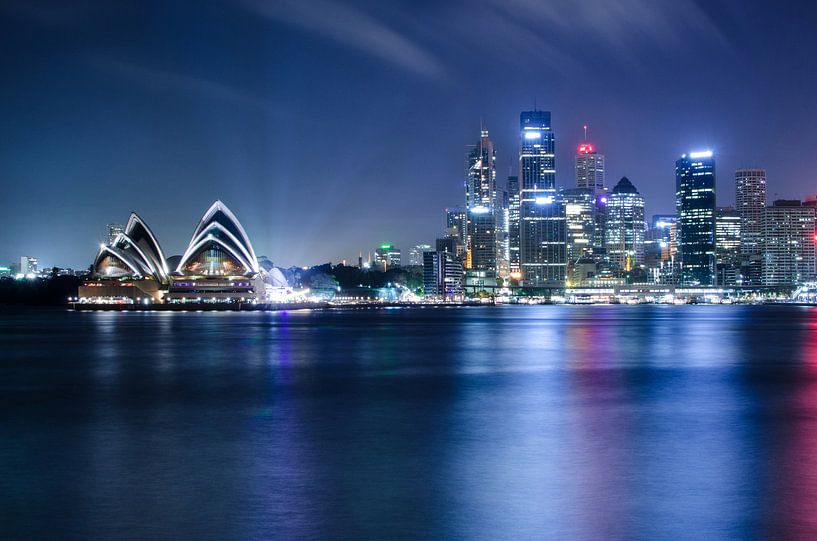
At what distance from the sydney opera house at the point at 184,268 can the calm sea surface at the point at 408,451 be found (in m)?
93.7

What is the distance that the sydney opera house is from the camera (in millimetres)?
126688

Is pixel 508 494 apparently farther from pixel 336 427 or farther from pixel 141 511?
pixel 336 427

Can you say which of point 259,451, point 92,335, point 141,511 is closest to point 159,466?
point 259,451

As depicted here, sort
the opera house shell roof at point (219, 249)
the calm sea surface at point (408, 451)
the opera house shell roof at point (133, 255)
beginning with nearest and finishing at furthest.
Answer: the calm sea surface at point (408, 451) < the opera house shell roof at point (219, 249) < the opera house shell roof at point (133, 255)

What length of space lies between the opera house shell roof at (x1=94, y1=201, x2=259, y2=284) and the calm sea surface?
92.6 meters

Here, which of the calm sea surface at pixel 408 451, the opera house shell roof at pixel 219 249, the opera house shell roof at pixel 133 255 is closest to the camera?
the calm sea surface at pixel 408 451

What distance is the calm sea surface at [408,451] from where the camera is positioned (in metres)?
10.4

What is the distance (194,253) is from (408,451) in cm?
11806

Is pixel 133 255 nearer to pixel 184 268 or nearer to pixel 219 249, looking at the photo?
pixel 184 268

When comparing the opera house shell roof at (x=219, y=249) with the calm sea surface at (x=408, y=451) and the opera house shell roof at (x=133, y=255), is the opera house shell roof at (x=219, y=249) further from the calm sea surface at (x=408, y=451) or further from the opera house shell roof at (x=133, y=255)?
the calm sea surface at (x=408, y=451)

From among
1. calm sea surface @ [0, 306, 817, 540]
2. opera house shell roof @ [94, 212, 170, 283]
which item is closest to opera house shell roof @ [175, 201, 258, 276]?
opera house shell roof @ [94, 212, 170, 283]

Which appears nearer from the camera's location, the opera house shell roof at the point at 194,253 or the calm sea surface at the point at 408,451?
the calm sea surface at the point at 408,451

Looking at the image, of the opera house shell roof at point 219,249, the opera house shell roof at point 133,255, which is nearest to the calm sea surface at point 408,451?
the opera house shell roof at point 219,249

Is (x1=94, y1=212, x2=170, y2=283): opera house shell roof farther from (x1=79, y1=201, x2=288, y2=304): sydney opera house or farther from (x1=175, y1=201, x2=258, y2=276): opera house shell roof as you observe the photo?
(x1=175, y1=201, x2=258, y2=276): opera house shell roof
